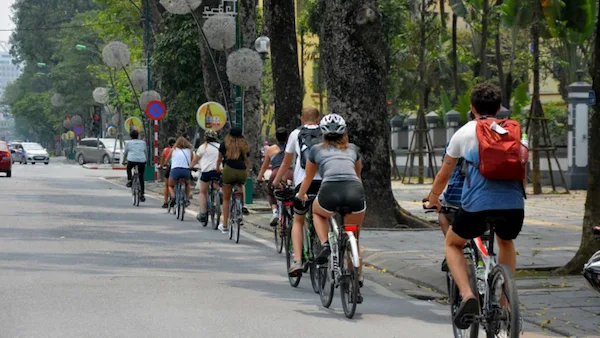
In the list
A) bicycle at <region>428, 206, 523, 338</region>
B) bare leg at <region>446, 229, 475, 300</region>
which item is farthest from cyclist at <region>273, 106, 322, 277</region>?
bare leg at <region>446, 229, 475, 300</region>

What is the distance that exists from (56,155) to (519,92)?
321 feet

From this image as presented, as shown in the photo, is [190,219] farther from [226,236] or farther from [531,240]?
[531,240]

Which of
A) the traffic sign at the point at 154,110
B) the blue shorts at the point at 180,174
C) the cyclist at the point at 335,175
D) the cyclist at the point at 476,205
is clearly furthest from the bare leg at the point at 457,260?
the traffic sign at the point at 154,110

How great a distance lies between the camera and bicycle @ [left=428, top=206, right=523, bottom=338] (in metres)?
7.17

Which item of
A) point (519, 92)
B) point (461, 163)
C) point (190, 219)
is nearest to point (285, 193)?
point (461, 163)

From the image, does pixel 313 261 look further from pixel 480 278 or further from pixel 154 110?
pixel 154 110

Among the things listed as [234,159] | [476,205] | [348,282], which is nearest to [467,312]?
[476,205]

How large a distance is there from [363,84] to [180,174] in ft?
16.4

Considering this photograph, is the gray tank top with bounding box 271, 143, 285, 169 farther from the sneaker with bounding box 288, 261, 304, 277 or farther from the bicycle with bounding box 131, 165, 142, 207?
the bicycle with bounding box 131, 165, 142, 207

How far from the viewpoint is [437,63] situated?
56031 mm

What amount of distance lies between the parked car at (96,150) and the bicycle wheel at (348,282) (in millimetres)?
68098

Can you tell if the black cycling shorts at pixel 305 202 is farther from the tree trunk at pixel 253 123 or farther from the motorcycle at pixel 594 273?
the tree trunk at pixel 253 123

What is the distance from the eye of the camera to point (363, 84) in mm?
19125

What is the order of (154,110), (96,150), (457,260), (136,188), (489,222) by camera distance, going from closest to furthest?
(489,222), (457,260), (136,188), (154,110), (96,150)
